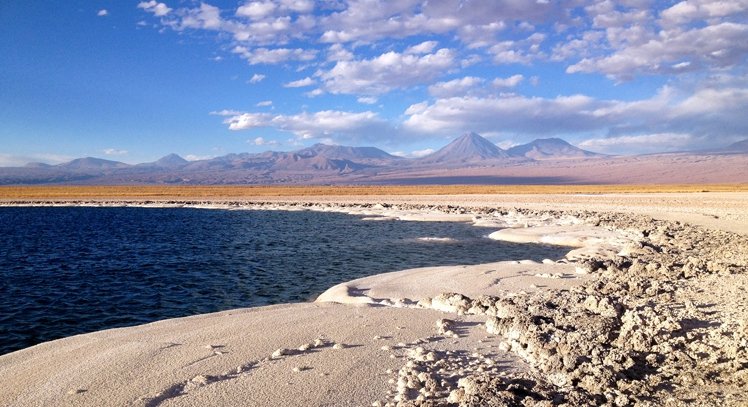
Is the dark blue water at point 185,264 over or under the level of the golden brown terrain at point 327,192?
under

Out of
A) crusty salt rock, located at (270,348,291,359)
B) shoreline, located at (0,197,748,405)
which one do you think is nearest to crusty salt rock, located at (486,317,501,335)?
shoreline, located at (0,197,748,405)

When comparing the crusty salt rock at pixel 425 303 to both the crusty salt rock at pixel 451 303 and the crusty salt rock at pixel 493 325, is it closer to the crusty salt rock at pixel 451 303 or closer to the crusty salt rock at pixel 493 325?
the crusty salt rock at pixel 451 303

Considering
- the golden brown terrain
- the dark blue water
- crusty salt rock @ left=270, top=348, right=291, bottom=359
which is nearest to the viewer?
crusty salt rock @ left=270, top=348, right=291, bottom=359

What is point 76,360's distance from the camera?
7.40 meters

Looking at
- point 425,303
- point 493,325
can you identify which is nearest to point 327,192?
point 425,303

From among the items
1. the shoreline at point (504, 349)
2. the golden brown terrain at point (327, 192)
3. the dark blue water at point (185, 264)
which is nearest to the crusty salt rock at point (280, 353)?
the shoreline at point (504, 349)

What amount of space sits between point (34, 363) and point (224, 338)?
2923mm

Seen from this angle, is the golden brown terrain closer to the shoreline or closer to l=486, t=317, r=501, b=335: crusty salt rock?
the shoreline

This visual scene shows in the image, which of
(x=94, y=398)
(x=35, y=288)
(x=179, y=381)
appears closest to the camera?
(x=94, y=398)

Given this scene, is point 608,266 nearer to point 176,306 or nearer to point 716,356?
point 716,356

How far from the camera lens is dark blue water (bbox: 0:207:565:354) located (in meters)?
12.4

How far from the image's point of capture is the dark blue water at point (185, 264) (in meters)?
12.4

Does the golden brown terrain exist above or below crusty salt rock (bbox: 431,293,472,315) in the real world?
above

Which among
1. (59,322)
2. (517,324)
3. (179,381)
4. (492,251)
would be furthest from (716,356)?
(492,251)
